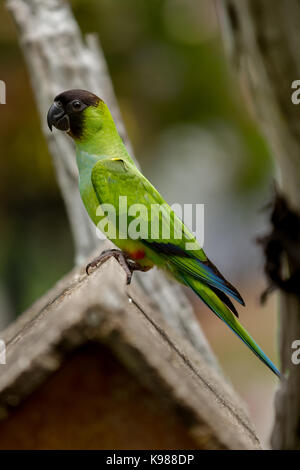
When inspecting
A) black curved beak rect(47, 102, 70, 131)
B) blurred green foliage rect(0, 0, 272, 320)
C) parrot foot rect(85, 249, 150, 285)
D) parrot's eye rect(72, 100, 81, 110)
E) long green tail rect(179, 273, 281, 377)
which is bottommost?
long green tail rect(179, 273, 281, 377)

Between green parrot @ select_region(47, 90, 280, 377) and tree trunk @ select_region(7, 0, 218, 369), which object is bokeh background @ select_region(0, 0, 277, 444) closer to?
tree trunk @ select_region(7, 0, 218, 369)

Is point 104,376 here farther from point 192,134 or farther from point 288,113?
point 192,134

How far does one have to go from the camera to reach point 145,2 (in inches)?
521

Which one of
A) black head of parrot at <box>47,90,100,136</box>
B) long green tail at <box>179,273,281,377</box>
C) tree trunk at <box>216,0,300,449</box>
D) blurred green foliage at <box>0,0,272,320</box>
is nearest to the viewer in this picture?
tree trunk at <box>216,0,300,449</box>

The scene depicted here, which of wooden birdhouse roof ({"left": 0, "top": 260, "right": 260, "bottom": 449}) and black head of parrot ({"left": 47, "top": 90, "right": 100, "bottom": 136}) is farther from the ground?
black head of parrot ({"left": 47, "top": 90, "right": 100, "bottom": 136})

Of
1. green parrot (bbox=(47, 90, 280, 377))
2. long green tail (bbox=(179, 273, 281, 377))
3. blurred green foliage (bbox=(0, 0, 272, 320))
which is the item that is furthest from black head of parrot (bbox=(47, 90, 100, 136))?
blurred green foliage (bbox=(0, 0, 272, 320))

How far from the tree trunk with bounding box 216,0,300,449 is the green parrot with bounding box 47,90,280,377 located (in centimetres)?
43

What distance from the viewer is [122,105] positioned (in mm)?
13211

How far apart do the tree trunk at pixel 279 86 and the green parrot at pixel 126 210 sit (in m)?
0.43

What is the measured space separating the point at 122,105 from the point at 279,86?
11687 mm

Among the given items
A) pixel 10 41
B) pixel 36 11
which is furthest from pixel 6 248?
pixel 36 11

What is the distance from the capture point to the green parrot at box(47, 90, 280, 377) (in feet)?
8.52

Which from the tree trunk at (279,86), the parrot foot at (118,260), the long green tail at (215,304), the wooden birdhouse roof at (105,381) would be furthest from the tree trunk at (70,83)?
the wooden birdhouse roof at (105,381)

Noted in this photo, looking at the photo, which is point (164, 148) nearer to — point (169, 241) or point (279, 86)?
point (169, 241)
